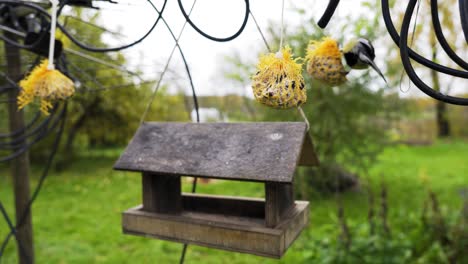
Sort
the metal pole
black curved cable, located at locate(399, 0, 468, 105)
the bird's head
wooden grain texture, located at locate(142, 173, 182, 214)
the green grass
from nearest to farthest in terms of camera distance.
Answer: black curved cable, located at locate(399, 0, 468, 105) < the bird's head < wooden grain texture, located at locate(142, 173, 182, 214) < the metal pole < the green grass

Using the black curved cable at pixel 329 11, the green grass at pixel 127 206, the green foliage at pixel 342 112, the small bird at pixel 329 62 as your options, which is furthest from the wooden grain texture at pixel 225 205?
the green foliage at pixel 342 112

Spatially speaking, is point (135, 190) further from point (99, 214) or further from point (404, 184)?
point (404, 184)

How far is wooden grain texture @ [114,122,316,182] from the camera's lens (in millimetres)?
1032

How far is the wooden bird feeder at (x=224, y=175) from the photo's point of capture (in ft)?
3.48

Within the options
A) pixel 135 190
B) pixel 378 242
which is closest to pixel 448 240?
pixel 378 242

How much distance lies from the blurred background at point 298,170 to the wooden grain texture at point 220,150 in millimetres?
250

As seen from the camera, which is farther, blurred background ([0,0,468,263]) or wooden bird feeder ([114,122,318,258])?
blurred background ([0,0,468,263])

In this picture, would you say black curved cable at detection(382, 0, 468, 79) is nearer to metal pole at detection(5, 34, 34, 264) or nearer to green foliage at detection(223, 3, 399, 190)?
metal pole at detection(5, 34, 34, 264)

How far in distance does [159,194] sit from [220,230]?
11.9 inches

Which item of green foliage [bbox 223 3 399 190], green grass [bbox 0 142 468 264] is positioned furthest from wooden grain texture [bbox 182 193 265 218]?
green foliage [bbox 223 3 399 190]

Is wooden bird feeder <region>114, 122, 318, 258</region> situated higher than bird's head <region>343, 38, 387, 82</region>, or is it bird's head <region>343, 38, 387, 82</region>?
bird's head <region>343, 38, 387, 82</region>

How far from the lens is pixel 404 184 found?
19.2 feet

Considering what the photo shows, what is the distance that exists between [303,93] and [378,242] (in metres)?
2.20

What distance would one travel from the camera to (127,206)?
184 inches
